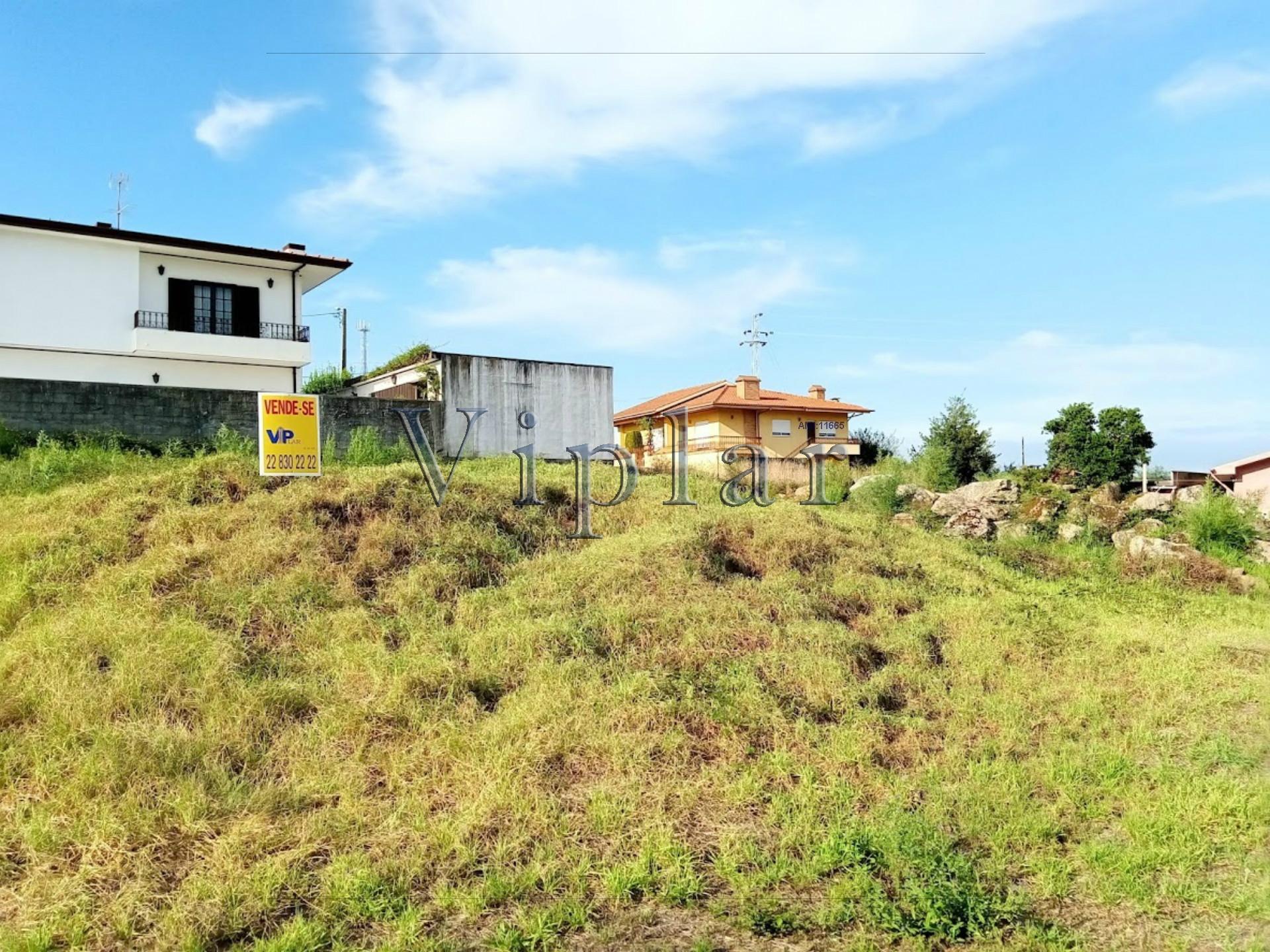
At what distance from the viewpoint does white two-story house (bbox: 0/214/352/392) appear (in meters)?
15.8

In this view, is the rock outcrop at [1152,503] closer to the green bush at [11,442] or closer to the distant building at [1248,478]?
the distant building at [1248,478]

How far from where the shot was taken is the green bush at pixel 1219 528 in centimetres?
1512

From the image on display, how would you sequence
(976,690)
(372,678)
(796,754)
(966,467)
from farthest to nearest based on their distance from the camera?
(966,467) < (976,690) < (372,678) < (796,754)

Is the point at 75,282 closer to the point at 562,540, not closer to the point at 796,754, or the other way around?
the point at 562,540

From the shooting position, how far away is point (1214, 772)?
5.54 metres

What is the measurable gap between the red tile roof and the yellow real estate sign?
61.0ft

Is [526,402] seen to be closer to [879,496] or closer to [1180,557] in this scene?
[879,496]

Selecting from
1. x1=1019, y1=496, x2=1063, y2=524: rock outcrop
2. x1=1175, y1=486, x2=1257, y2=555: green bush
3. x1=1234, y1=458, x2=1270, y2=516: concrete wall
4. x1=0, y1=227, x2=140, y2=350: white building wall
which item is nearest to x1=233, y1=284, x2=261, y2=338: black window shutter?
x1=0, y1=227, x2=140, y2=350: white building wall

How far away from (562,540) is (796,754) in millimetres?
4554

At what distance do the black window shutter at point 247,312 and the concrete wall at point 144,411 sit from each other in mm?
4891

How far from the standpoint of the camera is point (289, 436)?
980 cm

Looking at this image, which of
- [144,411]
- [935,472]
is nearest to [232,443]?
[144,411]

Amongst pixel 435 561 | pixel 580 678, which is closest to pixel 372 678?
pixel 580 678

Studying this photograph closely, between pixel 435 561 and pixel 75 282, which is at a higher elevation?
pixel 75 282
